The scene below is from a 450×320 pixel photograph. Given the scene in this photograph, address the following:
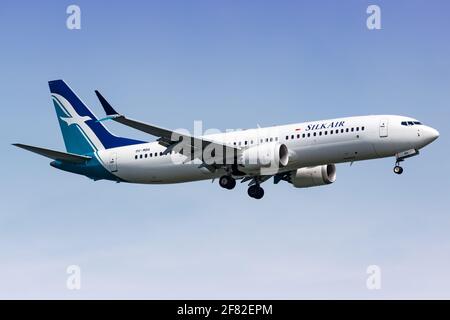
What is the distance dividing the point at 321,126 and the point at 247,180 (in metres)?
7.32

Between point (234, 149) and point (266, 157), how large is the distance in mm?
2272

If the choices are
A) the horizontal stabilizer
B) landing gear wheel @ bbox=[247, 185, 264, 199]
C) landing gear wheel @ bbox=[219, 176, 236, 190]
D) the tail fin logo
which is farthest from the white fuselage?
the tail fin logo

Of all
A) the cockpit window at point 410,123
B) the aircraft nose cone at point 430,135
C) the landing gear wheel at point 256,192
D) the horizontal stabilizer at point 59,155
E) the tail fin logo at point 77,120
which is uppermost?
the tail fin logo at point 77,120

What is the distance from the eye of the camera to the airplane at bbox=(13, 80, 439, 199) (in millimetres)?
52469

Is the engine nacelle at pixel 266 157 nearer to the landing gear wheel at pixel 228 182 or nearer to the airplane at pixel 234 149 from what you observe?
the airplane at pixel 234 149

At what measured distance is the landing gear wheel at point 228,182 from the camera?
56594 millimetres

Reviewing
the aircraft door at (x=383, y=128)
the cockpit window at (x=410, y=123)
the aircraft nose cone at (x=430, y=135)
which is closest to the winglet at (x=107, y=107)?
the aircraft door at (x=383, y=128)

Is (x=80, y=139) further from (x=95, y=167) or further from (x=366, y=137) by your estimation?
(x=366, y=137)

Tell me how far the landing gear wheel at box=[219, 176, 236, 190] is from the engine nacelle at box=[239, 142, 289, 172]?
205cm

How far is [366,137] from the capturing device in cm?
5238

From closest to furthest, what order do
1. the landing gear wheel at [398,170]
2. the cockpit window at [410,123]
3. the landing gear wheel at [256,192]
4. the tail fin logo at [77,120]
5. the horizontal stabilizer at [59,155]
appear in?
the landing gear wheel at [398,170] → the cockpit window at [410,123] → the horizontal stabilizer at [59,155] → the landing gear wheel at [256,192] → the tail fin logo at [77,120]

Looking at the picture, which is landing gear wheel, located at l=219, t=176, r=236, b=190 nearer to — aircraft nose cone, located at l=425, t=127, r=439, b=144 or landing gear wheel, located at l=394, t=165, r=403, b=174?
landing gear wheel, located at l=394, t=165, r=403, b=174
